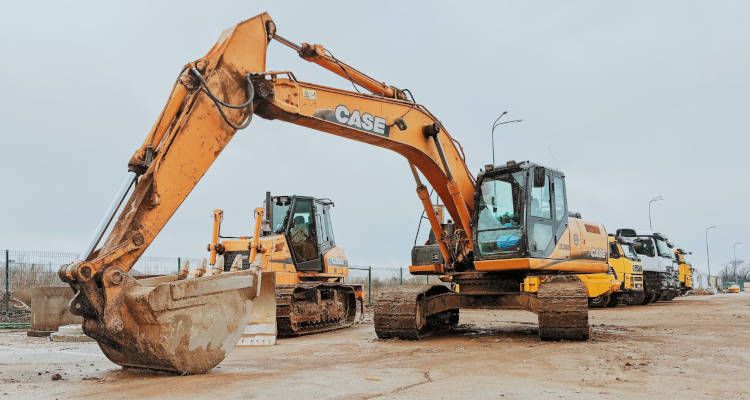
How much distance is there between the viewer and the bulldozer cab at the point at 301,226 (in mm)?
12234

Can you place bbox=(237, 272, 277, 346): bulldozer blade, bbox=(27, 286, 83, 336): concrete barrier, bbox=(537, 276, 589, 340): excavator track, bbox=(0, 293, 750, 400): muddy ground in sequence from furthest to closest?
1. bbox=(27, 286, 83, 336): concrete barrier
2. bbox=(237, 272, 277, 346): bulldozer blade
3. bbox=(537, 276, 589, 340): excavator track
4. bbox=(0, 293, 750, 400): muddy ground

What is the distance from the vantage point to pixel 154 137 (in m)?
6.05

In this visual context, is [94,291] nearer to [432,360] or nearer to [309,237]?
[432,360]

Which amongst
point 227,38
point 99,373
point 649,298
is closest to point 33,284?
point 99,373

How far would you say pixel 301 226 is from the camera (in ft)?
40.8

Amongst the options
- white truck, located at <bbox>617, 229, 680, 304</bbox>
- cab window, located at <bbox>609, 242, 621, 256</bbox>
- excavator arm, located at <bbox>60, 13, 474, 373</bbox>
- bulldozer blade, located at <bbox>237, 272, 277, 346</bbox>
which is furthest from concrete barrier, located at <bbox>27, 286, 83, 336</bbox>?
white truck, located at <bbox>617, 229, 680, 304</bbox>

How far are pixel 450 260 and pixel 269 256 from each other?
135 inches

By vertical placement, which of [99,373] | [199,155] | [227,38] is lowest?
[99,373]

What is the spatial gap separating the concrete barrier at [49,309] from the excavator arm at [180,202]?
655cm

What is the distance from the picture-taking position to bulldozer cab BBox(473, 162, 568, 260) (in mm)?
9047

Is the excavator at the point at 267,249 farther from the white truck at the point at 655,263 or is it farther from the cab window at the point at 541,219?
the white truck at the point at 655,263

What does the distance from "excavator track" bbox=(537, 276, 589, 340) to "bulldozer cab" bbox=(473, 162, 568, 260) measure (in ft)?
2.09

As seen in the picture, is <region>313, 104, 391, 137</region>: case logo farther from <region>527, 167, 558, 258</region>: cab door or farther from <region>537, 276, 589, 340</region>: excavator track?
<region>537, 276, 589, 340</region>: excavator track

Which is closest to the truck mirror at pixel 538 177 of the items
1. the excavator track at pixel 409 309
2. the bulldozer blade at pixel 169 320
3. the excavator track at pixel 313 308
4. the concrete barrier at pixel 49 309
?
the excavator track at pixel 409 309
